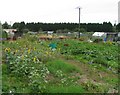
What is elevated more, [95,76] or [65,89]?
[65,89]

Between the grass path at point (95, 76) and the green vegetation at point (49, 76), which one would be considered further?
the grass path at point (95, 76)

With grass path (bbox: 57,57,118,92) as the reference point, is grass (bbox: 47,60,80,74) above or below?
above

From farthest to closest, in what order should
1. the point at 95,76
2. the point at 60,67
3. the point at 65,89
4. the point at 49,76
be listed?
the point at 60,67
the point at 95,76
the point at 49,76
the point at 65,89

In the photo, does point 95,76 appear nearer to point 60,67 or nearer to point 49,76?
point 60,67

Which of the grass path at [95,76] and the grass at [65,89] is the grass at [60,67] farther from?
the grass at [65,89]

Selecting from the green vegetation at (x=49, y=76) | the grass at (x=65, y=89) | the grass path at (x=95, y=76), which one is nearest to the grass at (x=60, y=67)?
the green vegetation at (x=49, y=76)

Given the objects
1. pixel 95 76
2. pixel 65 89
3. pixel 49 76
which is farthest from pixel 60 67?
pixel 65 89

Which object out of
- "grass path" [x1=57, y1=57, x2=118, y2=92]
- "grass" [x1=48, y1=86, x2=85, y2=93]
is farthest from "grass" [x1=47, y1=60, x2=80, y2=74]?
"grass" [x1=48, y1=86, x2=85, y2=93]

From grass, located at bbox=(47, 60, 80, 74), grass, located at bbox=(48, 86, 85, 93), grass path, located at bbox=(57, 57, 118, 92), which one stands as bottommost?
grass path, located at bbox=(57, 57, 118, 92)

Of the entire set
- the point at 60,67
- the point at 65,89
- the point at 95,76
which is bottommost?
the point at 95,76

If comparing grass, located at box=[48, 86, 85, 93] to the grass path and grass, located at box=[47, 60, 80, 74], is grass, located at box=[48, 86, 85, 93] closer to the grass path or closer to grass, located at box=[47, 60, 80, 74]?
the grass path

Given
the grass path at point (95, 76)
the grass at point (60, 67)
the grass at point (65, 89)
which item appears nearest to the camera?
the grass at point (65, 89)

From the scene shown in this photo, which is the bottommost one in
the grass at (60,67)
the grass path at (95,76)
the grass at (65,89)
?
the grass path at (95,76)

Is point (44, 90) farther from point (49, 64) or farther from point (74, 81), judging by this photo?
point (49, 64)
